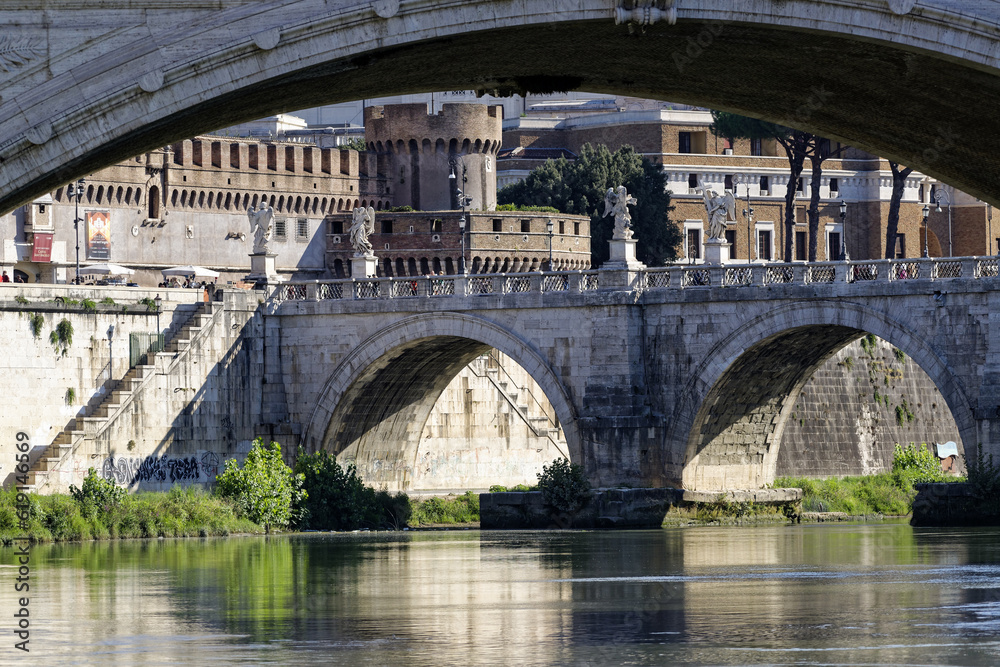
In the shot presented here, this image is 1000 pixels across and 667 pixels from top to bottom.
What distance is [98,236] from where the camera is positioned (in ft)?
229

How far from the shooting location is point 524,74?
402 inches

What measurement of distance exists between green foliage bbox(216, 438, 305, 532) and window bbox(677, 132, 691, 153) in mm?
51848

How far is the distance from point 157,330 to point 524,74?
3652cm

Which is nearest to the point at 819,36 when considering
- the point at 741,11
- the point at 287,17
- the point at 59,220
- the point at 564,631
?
the point at 741,11

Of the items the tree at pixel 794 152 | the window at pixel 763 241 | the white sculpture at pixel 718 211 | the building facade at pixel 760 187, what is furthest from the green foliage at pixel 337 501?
the window at pixel 763 241

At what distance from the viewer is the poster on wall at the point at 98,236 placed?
227 feet

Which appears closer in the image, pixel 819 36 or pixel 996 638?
pixel 819 36

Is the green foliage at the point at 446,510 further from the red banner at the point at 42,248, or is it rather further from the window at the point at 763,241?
the window at the point at 763,241

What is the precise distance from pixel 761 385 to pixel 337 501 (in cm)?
1043

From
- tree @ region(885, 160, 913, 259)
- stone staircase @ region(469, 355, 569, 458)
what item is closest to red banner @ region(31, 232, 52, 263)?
stone staircase @ region(469, 355, 569, 458)

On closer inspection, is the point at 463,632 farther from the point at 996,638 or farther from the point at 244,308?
the point at 244,308

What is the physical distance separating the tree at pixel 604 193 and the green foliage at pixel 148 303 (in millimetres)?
38263

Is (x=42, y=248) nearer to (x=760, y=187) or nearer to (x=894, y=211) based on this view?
(x=894, y=211)

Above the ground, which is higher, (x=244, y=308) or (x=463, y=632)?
(x=244, y=308)
